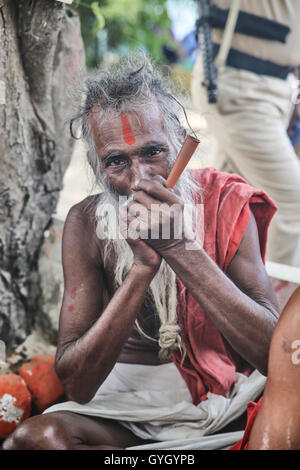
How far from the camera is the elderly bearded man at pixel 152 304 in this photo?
136 centimetres

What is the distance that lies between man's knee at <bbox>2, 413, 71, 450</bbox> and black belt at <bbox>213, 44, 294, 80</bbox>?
6.41ft

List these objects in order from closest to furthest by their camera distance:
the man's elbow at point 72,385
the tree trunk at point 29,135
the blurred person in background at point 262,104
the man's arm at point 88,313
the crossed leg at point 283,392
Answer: the crossed leg at point 283,392 < the man's arm at point 88,313 < the man's elbow at point 72,385 < the tree trunk at point 29,135 < the blurred person in background at point 262,104

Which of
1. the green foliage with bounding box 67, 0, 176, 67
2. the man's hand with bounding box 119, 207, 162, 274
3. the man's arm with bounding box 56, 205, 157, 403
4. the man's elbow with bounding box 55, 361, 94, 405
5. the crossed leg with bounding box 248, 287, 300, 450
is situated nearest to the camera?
the crossed leg with bounding box 248, 287, 300, 450

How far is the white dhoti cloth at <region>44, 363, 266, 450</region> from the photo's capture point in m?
1.50

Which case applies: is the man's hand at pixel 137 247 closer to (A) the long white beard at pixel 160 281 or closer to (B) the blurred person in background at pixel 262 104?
(A) the long white beard at pixel 160 281

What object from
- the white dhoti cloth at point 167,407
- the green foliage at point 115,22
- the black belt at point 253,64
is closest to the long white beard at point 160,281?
the white dhoti cloth at point 167,407

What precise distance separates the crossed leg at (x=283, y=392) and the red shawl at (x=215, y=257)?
377mm

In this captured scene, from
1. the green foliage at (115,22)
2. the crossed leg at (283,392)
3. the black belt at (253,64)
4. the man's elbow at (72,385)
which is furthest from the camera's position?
the black belt at (253,64)

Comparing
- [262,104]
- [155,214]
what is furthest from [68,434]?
[262,104]

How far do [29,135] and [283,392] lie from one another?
1.35 m

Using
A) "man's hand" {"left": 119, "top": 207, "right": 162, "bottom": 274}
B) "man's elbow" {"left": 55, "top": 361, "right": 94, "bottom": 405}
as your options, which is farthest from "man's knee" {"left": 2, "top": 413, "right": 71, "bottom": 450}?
"man's hand" {"left": 119, "top": 207, "right": 162, "bottom": 274}

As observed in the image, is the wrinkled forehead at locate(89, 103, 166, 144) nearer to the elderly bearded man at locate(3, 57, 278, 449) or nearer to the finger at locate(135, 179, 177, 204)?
the elderly bearded man at locate(3, 57, 278, 449)

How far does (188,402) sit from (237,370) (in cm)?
21

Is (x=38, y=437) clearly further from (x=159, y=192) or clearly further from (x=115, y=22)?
(x=115, y=22)
